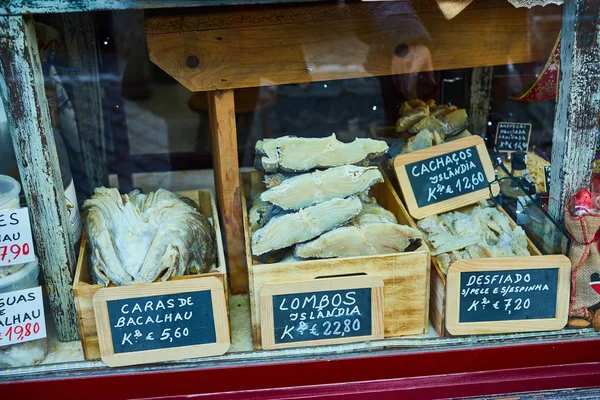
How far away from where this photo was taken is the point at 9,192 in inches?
83.9

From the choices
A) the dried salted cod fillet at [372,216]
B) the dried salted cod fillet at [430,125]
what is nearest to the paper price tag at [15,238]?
the dried salted cod fillet at [372,216]

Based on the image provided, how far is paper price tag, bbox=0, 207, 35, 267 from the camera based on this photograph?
2.07 m

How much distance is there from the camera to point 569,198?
7.38 feet

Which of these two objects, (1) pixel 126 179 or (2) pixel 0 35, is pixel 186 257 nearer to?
(2) pixel 0 35

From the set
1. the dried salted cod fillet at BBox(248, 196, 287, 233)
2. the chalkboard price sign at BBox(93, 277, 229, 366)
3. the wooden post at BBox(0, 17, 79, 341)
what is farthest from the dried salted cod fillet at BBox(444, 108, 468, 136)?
the wooden post at BBox(0, 17, 79, 341)

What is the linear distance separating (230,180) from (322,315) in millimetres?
595

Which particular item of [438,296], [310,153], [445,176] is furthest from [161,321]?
[445,176]

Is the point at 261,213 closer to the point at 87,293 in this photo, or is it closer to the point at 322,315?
the point at 322,315

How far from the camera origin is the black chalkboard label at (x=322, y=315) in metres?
2.12

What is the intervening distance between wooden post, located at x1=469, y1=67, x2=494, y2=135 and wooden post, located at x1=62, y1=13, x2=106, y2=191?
1793 mm

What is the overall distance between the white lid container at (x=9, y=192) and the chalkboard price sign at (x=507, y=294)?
1490mm

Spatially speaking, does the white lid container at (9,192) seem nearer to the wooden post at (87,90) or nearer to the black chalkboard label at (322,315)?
the wooden post at (87,90)

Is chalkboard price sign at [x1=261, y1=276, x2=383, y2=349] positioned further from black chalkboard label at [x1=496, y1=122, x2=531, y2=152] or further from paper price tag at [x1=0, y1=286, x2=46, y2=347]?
black chalkboard label at [x1=496, y1=122, x2=531, y2=152]

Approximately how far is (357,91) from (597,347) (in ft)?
4.96
